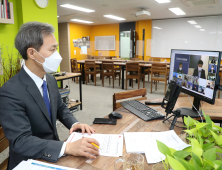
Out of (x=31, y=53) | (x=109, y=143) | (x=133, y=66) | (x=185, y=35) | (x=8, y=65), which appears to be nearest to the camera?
(x=109, y=143)

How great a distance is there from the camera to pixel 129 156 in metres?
0.73

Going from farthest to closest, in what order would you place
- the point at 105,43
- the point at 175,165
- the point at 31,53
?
the point at 105,43, the point at 31,53, the point at 175,165

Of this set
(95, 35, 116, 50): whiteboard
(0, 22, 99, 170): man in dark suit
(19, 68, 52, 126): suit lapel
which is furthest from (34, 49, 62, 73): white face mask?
(95, 35, 116, 50): whiteboard

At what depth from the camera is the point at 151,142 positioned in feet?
3.09

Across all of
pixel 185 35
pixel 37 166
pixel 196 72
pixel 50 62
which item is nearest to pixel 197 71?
pixel 196 72

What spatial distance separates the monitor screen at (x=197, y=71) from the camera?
1.11m

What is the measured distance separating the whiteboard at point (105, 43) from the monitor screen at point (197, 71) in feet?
27.9

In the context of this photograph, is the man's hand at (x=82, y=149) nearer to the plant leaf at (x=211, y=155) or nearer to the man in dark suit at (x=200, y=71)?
the plant leaf at (x=211, y=155)

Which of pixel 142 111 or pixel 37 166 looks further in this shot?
pixel 142 111

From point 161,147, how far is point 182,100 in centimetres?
140

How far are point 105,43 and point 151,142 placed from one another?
937cm

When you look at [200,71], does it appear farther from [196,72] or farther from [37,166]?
[37,166]

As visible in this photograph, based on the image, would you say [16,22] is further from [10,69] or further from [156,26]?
[156,26]

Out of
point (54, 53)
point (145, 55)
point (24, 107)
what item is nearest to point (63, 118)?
point (24, 107)
